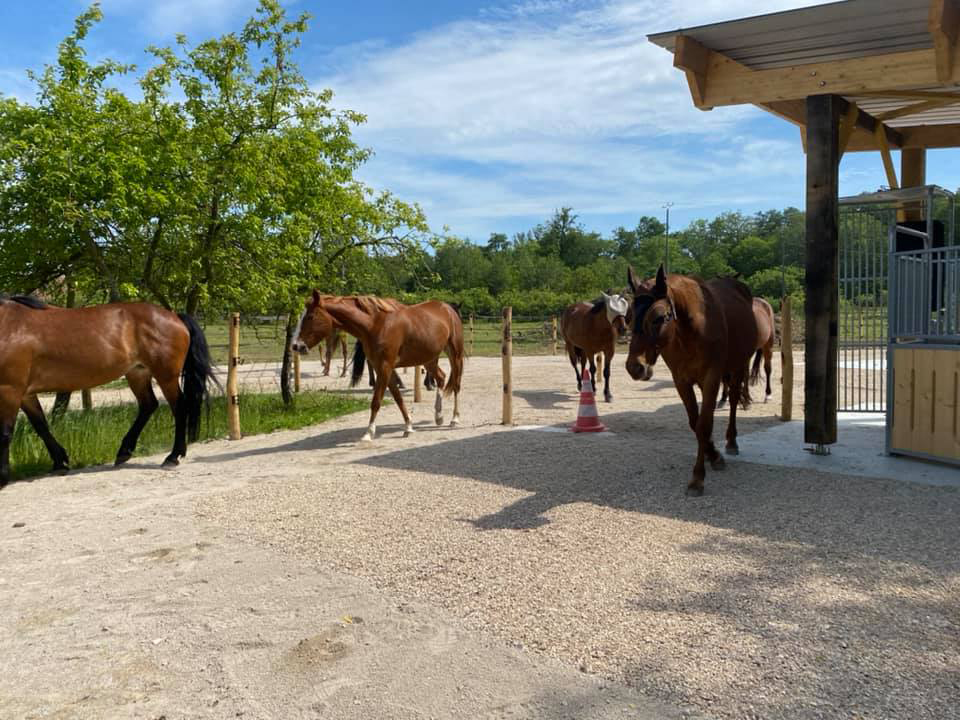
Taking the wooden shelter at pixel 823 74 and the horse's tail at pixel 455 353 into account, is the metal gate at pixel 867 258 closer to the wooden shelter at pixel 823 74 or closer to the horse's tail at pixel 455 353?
the wooden shelter at pixel 823 74

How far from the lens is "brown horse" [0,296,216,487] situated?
6.91m

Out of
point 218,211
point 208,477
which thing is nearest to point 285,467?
point 208,477

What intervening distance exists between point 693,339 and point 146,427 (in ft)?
25.5

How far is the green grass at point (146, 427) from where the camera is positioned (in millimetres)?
8039

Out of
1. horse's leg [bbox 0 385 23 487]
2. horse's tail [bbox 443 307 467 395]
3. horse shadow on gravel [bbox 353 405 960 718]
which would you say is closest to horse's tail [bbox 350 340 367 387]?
A: horse's tail [bbox 443 307 467 395]

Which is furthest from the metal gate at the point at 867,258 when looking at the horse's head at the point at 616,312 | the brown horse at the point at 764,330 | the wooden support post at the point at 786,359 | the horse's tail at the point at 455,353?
the horse's tail at the point at 455,353

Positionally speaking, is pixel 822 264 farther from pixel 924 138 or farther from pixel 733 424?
pixel 924 138

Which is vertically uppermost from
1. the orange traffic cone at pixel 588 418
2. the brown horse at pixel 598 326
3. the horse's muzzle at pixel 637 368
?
the brown horse at pixel 598 326

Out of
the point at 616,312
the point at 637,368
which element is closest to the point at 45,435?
the point at 637,368

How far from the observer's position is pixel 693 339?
5.84m

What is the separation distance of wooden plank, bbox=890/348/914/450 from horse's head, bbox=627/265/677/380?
2731mm

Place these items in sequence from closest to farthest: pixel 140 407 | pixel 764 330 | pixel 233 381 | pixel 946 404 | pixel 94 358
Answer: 1. pixel 946 404
2. pixel 94 358
3. pixel 140 407
4. pixel 233 381
5. pixel 764 330

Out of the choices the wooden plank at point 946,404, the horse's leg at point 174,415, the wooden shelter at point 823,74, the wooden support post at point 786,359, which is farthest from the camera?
the wooden support post at point 786,359

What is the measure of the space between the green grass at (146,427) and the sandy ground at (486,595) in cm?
129
